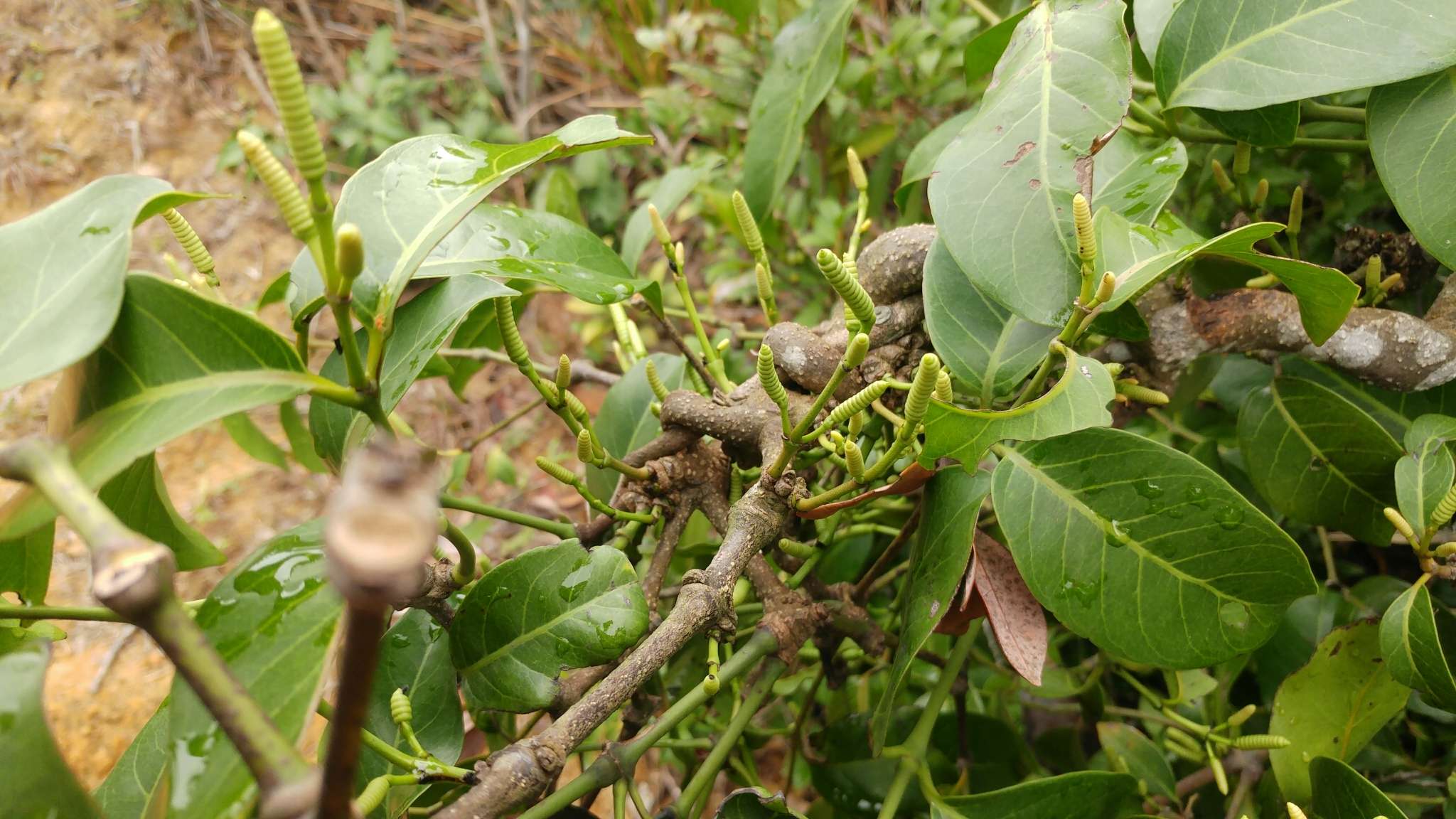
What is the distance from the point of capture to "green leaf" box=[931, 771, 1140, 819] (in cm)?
59

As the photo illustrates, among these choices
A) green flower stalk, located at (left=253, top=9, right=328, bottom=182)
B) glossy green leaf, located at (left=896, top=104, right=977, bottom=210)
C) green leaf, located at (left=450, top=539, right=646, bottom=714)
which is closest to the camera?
green flower stalk, located at (left=253, top=9, right=328, bottom=182)

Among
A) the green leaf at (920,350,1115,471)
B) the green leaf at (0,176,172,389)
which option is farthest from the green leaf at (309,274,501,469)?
the green leaf at (920,350,1115,471)

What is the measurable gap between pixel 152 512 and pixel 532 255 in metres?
0.30

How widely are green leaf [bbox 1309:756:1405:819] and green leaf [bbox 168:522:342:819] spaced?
0.63 meters

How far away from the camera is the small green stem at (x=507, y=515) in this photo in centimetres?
57

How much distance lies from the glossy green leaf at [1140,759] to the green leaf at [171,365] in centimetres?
72

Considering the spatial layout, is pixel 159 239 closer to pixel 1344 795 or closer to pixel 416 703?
pixel 416 703

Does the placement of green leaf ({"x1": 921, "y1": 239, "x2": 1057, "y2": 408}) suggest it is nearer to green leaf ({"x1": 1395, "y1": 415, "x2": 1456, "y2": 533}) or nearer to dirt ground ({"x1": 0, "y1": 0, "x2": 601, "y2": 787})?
green leaf ({"x1": 1395, "y1": 415, "x2": 1456, "y2": 533})

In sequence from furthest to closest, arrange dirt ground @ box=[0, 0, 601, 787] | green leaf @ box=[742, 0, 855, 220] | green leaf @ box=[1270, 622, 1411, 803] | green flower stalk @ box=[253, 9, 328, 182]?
1. dirt ground @ box=[0, 0, 601, 787]
2. green leaf @ box=[742, 0, 855, 220]
3. green leaf @ box=[1270, 622, 1411, 803]
4. green flower stalk @ box=[253, 9, 328, 182]

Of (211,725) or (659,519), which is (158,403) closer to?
(211,725)

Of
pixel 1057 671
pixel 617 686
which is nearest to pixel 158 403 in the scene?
pixel 617 686

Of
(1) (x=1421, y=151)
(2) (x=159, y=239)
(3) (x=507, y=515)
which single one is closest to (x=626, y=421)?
(3) (x=507, y=515)

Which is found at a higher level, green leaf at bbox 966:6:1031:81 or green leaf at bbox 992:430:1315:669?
green leaf at bbox 966:6:1031:81

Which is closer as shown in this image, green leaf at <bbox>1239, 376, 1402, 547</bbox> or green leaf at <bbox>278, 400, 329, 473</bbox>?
green leaf at <bbox>1239, 376, 1402, 547</bbox>
